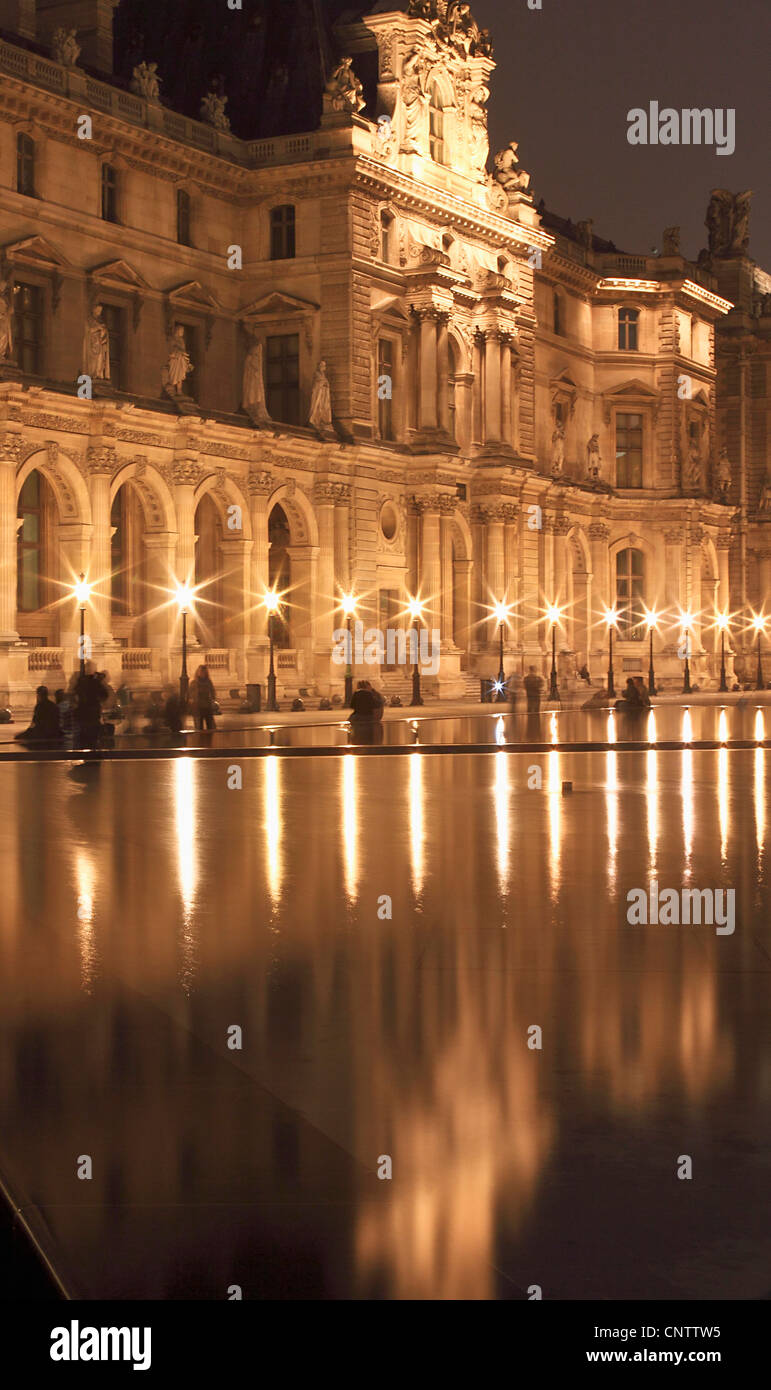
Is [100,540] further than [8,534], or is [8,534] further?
[100,540]

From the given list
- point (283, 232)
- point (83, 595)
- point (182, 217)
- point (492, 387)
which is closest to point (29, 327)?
point (182, 217)

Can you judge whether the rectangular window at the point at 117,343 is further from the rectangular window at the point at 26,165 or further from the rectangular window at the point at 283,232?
A: the rectangular window at the point at 283,232

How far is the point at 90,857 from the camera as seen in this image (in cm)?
1519

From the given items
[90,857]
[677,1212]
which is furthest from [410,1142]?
[90,857]

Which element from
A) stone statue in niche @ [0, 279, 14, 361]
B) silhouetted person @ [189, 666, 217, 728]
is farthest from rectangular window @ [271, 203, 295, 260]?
silhouetted person @ [189, 666, 217, 728]

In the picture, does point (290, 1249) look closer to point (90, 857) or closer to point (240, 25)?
point (90, 857)

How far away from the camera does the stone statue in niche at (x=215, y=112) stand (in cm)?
5572

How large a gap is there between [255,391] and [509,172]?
20755mm

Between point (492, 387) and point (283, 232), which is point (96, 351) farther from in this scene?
point (492, 387)

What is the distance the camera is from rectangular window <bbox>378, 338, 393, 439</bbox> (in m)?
58.8

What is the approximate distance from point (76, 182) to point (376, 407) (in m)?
13.1

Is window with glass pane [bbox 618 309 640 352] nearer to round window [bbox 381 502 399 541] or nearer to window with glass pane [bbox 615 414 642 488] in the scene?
window with glass pane [bbox 615 414 642 488]

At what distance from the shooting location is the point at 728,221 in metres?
98.7

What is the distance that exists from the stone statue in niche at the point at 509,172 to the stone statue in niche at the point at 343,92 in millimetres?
12140
